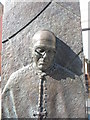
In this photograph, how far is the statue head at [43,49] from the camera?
126 cm

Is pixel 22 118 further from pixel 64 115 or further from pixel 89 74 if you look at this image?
pixel 89 74

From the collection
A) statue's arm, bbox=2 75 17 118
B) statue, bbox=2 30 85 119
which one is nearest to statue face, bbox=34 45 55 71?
statue, bbox=2 30 85 119

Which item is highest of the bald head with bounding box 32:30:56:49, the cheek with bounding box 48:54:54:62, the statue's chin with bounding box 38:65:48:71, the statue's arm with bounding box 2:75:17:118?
the bald head with bounding box 32:30:56:49

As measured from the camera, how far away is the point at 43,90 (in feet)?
4.35

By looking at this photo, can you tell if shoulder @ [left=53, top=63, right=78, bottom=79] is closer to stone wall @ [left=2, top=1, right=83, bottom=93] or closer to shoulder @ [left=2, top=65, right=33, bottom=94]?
stone wall @ [left=2, top=1, right=83, bottom=93]

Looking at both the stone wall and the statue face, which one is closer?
the statue face

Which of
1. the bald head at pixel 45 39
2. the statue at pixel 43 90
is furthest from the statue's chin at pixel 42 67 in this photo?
the bald head at pixel 45 39

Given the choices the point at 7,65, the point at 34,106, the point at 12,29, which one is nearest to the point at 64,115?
the point at 34,106

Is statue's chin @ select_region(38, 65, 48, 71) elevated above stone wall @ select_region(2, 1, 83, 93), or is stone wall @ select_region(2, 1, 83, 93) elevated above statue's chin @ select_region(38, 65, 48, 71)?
stone wall @ select_region(2, 1, 83, 93)

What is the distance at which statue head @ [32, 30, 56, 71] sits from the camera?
4.15 ft

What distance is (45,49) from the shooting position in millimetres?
1271

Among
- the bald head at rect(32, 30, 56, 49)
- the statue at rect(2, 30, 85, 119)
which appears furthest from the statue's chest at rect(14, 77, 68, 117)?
the bald head at rect(32, 30, 56, 49)

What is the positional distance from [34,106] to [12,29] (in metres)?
0.52

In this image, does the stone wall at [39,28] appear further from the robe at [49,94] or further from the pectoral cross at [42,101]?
the pectoral cross at [42,101]
